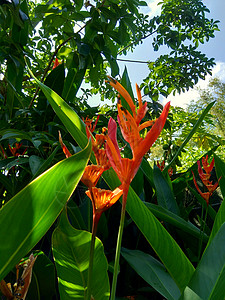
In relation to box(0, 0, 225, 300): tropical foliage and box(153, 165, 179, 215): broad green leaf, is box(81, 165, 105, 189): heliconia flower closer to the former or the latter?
box(0, 0, 225, 300): tropical foliage

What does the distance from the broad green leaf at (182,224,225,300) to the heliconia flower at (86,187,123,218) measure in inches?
5.8

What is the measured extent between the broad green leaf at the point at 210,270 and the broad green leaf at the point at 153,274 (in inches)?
4.4

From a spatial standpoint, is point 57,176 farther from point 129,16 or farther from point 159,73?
point 159,73

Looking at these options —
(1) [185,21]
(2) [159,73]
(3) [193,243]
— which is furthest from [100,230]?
(1) [185,21]

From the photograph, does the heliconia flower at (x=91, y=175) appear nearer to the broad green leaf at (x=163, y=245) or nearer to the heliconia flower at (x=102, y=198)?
the heliconia flower at (x=102, y=198)

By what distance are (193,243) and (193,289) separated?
370 mm

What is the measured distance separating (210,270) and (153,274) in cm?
17

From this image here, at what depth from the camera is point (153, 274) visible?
19.2 inches

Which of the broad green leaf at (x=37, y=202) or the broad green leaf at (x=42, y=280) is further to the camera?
the broad green leaf at (x=42, y=280)

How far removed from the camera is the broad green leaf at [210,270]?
34 cm

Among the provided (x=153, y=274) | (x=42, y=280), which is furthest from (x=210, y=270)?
(x=42, y=280)

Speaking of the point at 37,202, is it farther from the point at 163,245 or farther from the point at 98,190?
the point at 163,245

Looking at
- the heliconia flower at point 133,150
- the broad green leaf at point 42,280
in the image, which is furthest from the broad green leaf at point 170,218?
the heliconia flower at point 133,150

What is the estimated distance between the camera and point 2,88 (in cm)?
123
